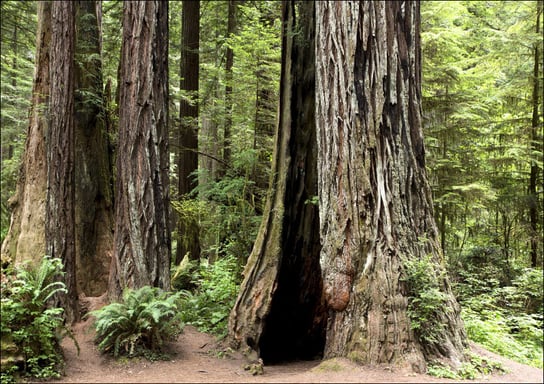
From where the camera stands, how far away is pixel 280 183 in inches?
300

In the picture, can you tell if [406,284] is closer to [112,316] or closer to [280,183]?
[280,183]

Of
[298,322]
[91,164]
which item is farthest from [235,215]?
[91,164]

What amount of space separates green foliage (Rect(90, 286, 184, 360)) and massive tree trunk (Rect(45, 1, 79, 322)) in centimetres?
122

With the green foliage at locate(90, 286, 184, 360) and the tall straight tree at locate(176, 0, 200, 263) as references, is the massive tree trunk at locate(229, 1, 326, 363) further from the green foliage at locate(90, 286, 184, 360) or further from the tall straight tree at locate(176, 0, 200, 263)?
the tall straight tree at locate(176, 0, 200, 263)

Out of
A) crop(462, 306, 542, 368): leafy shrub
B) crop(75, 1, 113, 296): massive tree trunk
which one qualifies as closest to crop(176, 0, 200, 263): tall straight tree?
crop(75, 1, 113, 296): massive tree trunk

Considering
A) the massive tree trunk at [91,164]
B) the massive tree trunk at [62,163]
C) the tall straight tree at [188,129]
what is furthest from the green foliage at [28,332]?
the tall straight tree at [188,129]

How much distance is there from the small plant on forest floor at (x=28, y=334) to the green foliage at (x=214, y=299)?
7.07 ft

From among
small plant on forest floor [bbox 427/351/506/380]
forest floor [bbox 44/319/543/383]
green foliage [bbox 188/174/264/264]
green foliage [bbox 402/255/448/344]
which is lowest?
forest floor [bbox 44/319/543/383]

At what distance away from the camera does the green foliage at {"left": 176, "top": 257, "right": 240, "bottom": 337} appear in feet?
26.8

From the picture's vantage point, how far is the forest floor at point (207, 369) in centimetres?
501

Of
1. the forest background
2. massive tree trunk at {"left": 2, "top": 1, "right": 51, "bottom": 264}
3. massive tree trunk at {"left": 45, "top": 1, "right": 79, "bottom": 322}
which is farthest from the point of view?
the forest background

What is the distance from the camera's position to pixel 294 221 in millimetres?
7688

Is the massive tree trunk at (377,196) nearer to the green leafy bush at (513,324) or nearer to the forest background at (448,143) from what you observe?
the green leafy bush at (513,324)

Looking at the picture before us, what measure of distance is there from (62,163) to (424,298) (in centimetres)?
607
